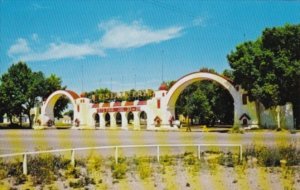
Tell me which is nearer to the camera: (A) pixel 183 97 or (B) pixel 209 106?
(B) pixel 209 106

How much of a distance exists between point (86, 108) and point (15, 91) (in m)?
15.1

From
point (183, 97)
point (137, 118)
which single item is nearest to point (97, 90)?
point (183, 97)

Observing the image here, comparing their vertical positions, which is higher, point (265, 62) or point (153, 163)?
point (265, 62)

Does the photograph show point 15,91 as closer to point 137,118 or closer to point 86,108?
point 86,108

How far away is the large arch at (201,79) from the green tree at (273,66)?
12.3ft

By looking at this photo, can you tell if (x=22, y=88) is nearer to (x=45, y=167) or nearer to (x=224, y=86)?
(x=224, y=86)

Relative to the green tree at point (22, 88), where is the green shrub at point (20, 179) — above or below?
below

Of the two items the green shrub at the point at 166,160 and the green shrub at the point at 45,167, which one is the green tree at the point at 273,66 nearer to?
the green shrub at the point at 166,160

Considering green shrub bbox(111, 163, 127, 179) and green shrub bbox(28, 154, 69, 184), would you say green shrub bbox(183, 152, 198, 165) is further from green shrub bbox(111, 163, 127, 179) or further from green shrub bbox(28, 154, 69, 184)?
green shrub bbox(28, 154, 69, 184)

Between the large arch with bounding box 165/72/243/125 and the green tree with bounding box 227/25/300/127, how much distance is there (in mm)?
3755

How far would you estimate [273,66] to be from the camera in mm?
39156

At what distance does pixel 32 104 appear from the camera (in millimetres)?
73062

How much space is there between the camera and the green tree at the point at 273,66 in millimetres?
38656

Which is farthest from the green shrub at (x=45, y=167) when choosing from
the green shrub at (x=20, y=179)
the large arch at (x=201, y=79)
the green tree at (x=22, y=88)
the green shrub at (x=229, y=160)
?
the green tree at (x=22, y=88)
